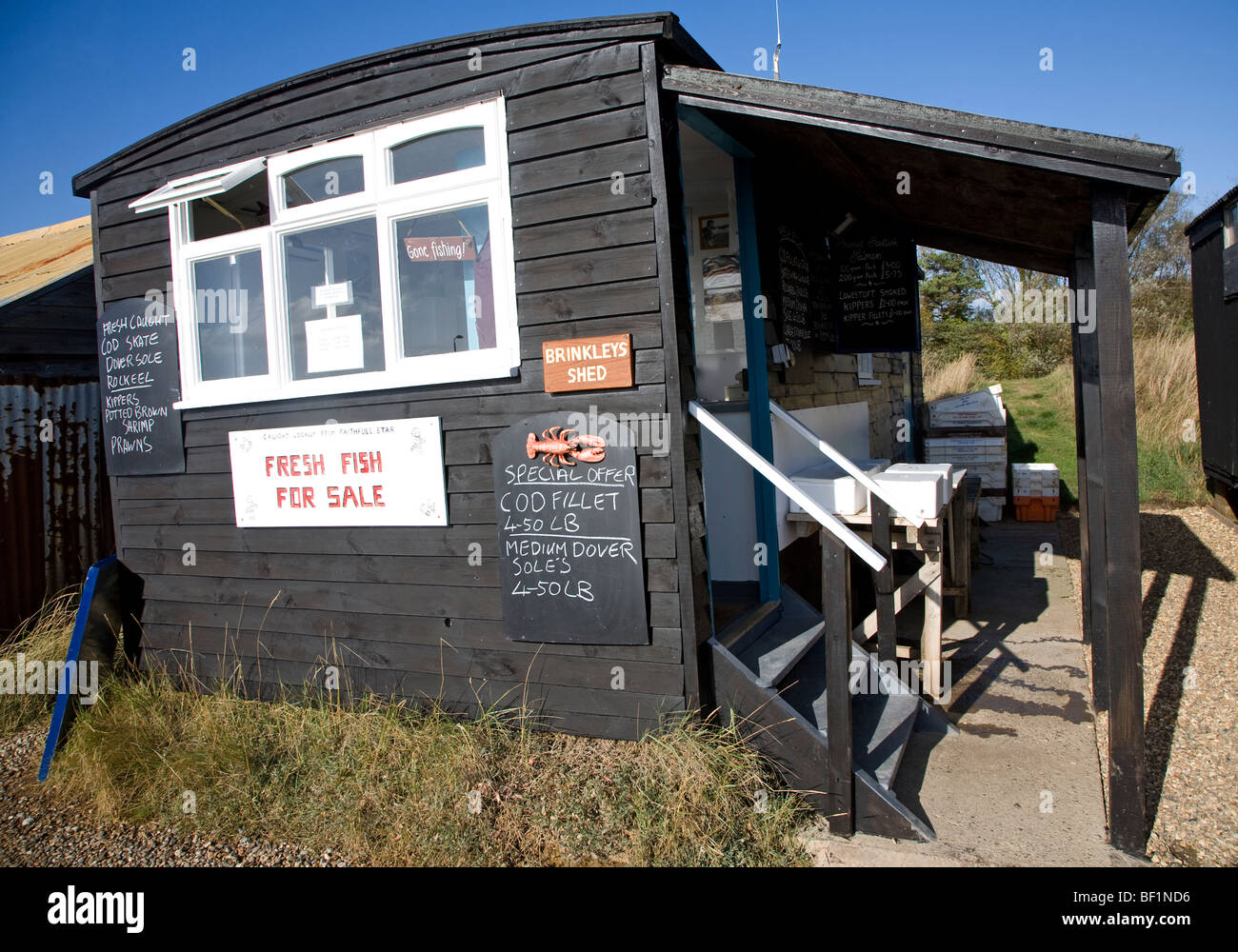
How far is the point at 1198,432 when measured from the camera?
1023 cm

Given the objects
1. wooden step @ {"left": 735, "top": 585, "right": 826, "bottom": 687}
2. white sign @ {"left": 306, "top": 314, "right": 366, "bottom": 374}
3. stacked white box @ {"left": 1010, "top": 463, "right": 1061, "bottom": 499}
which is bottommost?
wooden step @ {"left": 735, "top": 585, "right": 826, "bottom": 687}

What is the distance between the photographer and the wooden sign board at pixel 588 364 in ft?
12.3

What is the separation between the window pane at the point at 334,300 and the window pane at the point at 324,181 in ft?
0.62

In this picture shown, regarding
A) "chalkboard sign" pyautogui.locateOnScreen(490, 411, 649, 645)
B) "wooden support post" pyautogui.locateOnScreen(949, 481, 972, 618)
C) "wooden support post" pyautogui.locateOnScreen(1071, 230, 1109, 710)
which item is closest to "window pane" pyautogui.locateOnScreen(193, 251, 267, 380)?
"chalkboard sign" pyautogui.locateOnScreen(490, 411, 649, 645)

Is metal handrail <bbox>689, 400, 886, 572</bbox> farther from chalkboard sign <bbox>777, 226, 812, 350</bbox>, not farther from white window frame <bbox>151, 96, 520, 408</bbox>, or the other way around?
chalkboard sign <bbox>777, 226, 812, 350</bbox>

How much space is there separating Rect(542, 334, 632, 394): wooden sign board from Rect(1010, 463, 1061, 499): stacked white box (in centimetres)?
898

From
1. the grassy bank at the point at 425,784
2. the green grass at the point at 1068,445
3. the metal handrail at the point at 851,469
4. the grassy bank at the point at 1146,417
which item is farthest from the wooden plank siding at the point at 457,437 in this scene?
the grassy bank at the point at 1146,417

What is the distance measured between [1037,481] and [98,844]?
10848 mm

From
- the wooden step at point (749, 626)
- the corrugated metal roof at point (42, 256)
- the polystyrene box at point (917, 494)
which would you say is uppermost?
the corrugated metal roof at point (42, 256)

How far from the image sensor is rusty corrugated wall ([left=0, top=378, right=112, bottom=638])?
679cm

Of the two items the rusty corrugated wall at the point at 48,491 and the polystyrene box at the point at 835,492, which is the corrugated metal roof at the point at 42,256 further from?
the polystyrene box at the point at 835,492

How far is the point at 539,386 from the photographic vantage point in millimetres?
4023

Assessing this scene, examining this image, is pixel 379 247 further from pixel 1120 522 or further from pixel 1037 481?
pixel 1037 481
